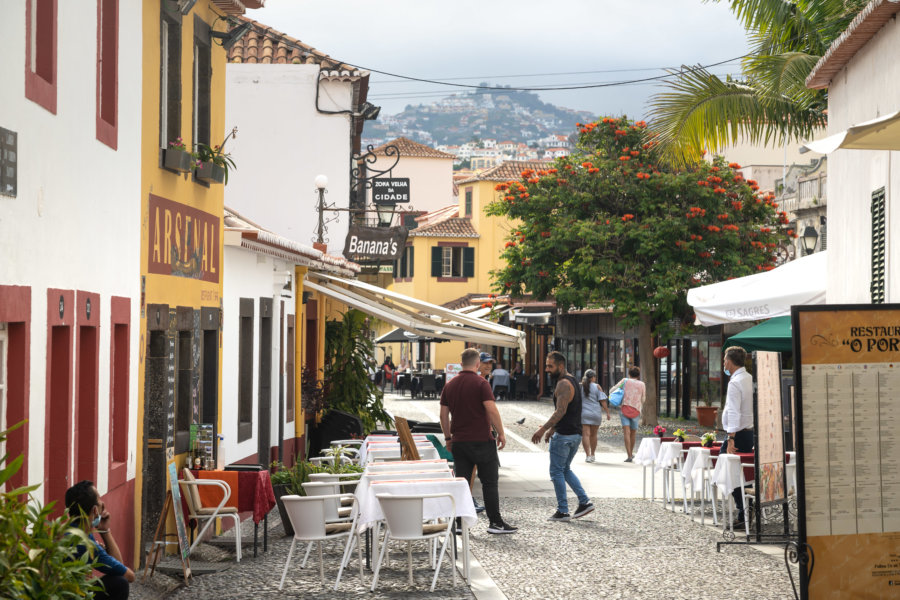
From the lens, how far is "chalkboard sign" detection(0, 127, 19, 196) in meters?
6.56

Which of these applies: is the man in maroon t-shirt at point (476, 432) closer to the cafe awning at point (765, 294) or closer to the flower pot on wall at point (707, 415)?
the cafe awning at point (765, 294)

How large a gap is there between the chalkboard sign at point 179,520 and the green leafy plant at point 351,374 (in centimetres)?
963

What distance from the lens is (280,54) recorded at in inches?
1046

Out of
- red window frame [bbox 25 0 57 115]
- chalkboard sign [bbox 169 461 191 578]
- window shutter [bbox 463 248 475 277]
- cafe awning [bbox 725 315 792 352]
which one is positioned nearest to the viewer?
red window frame [bbox 25 0 57 115]

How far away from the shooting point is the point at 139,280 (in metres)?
10.3

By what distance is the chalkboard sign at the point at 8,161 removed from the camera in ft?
21.5

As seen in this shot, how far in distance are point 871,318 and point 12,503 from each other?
4.30m

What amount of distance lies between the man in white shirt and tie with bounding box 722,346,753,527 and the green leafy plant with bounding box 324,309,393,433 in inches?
326

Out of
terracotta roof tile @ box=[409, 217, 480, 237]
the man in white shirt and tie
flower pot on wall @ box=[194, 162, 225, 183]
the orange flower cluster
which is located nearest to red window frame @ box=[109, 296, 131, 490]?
flower pot on wall @ box=[194, 162, 225, 183]

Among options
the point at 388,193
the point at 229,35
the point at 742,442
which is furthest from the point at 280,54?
the point at 742,442

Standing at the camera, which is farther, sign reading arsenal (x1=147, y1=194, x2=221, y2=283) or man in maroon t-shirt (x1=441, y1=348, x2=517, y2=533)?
man in maroon t-shirt (x1=441, y1=348, x2=517, y2=533)

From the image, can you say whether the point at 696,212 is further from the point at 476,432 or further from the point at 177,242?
the point at 177,242

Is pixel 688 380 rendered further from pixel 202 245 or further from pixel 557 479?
pixel 202 245

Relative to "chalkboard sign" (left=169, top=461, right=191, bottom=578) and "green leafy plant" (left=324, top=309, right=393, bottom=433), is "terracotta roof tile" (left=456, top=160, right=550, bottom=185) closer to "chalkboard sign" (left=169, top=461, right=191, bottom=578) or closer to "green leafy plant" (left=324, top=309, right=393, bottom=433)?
"green leafy plant" (left=324, top=309, right=393, bottom=433)
